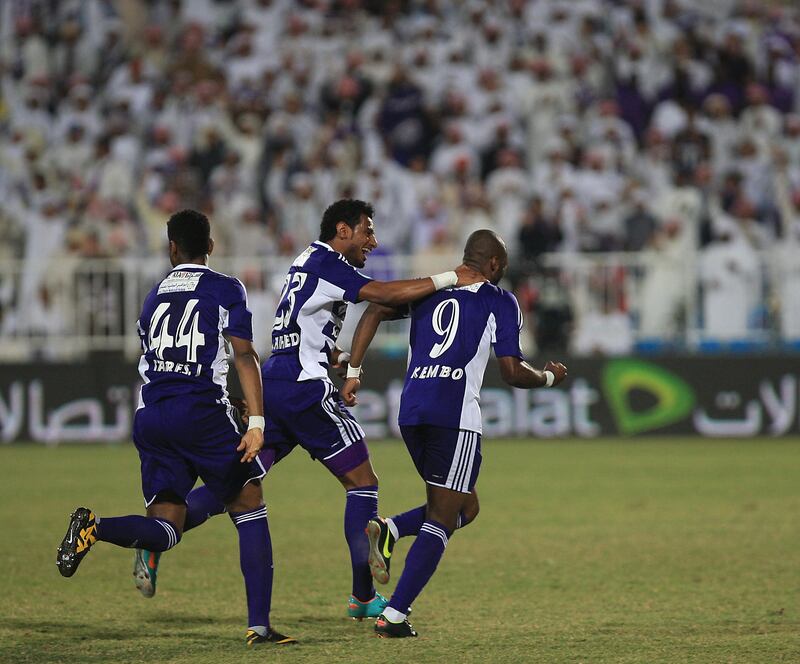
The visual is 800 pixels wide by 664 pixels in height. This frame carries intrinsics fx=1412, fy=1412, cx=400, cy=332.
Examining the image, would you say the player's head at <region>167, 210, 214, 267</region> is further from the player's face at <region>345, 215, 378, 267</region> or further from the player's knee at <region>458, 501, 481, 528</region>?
the player's knee at <region>458, 501, 481, 528</region>

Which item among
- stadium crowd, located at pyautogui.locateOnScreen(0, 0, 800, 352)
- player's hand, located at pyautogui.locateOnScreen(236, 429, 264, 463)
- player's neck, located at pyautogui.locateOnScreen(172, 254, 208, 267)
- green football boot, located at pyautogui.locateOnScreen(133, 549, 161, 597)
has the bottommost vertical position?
green football boot, located at pyautogui.locateOnScreen(133, 549, 161, 597)

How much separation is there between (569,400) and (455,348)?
36.5ft

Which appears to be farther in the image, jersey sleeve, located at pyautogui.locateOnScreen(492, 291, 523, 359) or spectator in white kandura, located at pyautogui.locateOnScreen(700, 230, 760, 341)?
spectator in white kandura, located at pyautogui.locateOnScreen(700, 230, 760, 341)

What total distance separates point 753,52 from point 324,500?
12678 millimetres

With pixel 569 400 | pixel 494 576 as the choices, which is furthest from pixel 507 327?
pixel 569 400

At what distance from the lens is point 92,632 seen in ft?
22.1

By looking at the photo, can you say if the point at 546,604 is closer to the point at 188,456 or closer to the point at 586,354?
the point at 188,456

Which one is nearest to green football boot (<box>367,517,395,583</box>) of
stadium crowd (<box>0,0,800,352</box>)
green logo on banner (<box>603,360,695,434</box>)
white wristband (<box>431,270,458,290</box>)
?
white wristband (<box>431,270,458,290</box>)

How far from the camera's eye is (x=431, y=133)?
68.6 feet

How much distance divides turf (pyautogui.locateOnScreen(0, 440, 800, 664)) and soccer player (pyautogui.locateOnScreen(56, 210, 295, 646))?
18.9 inches

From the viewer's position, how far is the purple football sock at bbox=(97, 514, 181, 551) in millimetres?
6309

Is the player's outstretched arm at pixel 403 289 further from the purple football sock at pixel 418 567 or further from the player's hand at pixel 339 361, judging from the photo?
the purple football sock at pixel 418 567

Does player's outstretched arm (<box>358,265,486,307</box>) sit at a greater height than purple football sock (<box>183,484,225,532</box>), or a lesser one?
greater

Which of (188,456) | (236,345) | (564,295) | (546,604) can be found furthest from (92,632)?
(564,295)
